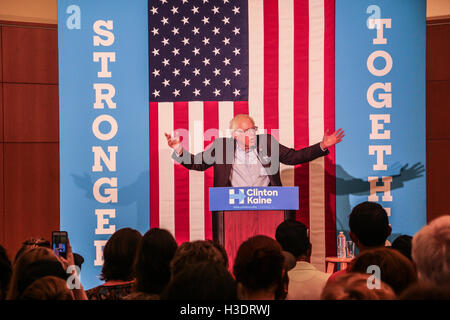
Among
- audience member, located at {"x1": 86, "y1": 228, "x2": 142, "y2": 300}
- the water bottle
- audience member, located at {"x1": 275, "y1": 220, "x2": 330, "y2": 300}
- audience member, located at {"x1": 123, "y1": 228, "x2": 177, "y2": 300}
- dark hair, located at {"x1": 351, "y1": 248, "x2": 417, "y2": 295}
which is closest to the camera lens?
dark hair, located at {"x1": 351, "y1": 248, "x2": 417, "y2": 295}

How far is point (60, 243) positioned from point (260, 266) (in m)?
1.63

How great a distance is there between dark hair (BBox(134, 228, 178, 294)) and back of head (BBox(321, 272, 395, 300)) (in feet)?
2.66

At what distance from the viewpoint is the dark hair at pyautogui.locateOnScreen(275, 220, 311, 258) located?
8.83 feet

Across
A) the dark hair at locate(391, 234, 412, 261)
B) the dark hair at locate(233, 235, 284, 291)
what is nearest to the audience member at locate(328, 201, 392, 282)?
the dark hair at locate(391, 234, 412, 261)

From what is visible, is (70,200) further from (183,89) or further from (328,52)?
(328,52)

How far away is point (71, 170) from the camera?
5.59 meters

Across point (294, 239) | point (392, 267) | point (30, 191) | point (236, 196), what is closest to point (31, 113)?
point (30, 191)

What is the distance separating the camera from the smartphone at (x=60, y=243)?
2930 mm

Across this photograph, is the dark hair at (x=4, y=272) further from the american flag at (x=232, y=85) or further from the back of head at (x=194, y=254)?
the american flag at (x=232, y=85)

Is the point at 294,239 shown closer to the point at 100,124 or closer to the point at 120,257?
the point at 120,257

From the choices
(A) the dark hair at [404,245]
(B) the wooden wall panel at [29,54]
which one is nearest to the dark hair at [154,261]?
(A) the dark hair at [404,245]

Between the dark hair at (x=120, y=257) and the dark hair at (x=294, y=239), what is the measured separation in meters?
0.88

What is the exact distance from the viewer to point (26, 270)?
178 cm

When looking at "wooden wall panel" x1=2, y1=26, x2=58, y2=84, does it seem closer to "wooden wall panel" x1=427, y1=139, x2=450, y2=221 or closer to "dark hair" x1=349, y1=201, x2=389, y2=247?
"dark hair" x1=349, y1=201, x2=389, y2=247
